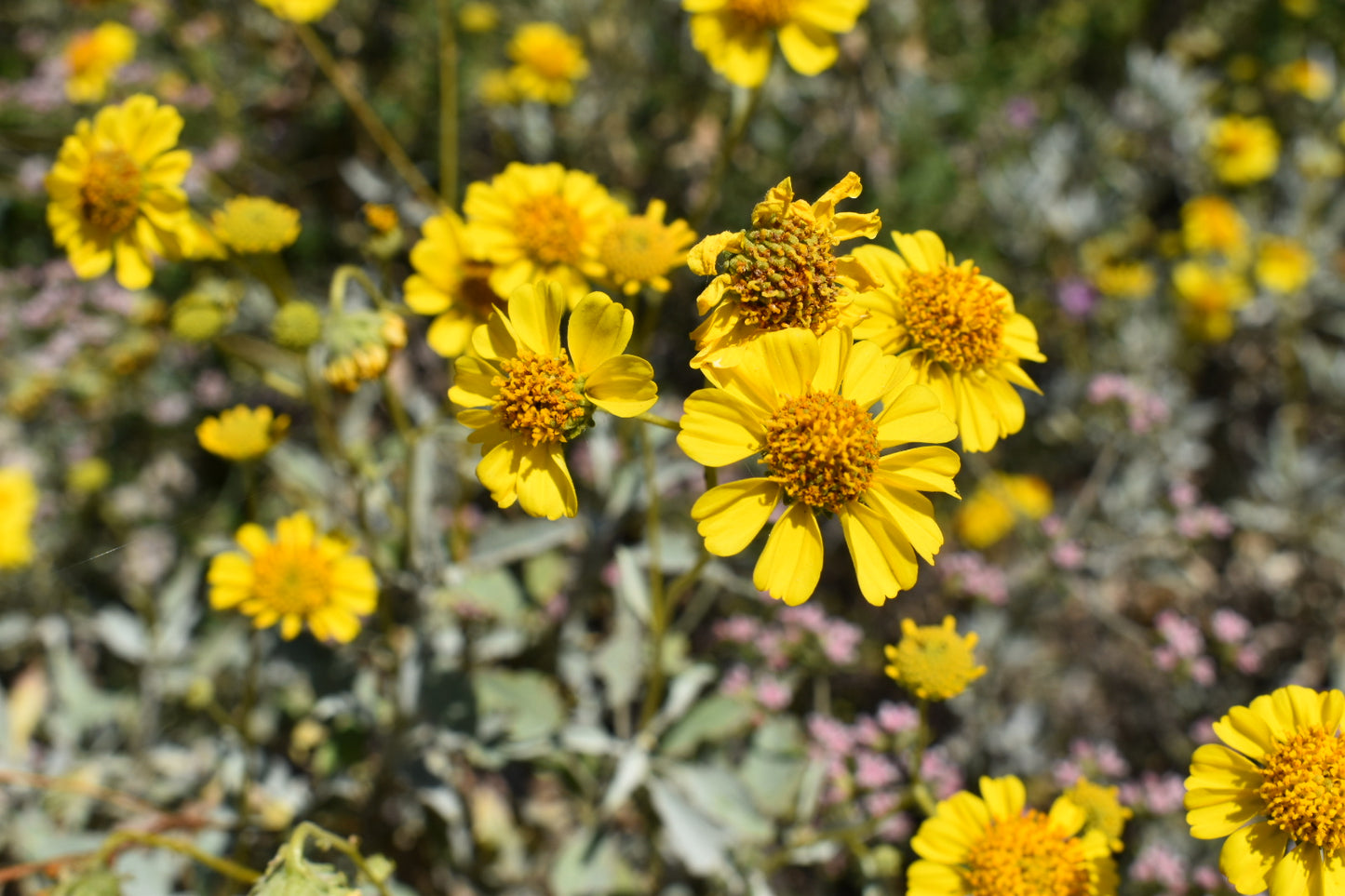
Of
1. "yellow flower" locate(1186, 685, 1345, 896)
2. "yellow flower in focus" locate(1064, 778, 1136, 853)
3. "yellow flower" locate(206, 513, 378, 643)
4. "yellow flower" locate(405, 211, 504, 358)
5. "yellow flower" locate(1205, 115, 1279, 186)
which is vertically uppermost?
"yellow flower" locate(1205, 115, 1279, 186)

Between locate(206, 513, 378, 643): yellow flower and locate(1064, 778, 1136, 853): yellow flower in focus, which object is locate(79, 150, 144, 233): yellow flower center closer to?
locate(206, 513, 378, 643): yellow flower

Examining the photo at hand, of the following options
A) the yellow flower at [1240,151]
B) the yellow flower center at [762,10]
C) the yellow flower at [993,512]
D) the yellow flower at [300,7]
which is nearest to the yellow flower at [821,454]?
the yellow flower center at [762,10]

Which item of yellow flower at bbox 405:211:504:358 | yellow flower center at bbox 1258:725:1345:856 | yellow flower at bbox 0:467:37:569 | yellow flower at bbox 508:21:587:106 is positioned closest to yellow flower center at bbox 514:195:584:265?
yellow flower at bbox 405:211:504:358

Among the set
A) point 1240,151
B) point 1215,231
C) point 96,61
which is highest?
point 1240,151

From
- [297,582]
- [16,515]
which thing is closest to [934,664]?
[297,582]

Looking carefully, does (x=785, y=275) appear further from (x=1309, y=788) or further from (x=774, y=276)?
(x=1309, y=788)

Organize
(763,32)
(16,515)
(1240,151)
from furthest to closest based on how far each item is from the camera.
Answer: (1240,151) < (16,515) < (763,32)

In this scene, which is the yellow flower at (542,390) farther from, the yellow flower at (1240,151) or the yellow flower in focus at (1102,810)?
the yellow flower at (1240,151)
